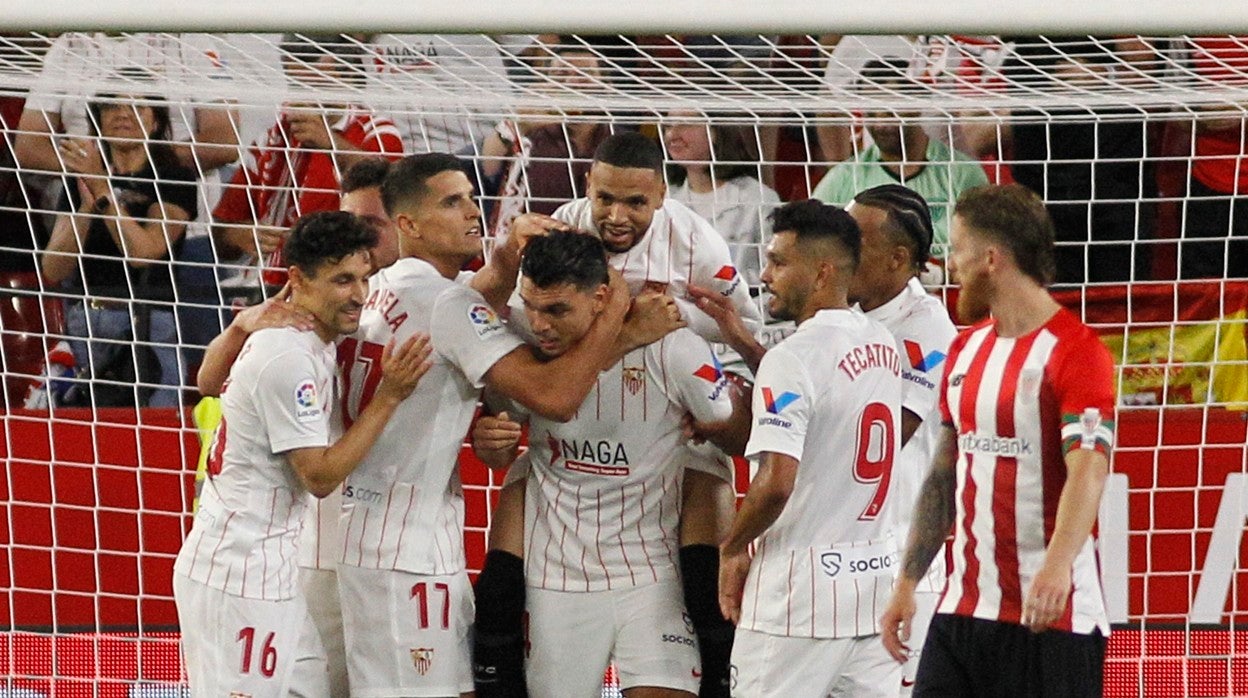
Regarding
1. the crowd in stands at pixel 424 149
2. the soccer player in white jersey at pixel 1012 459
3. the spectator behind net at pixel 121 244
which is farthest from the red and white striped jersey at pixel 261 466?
the spectator behind net at pixel 121 244

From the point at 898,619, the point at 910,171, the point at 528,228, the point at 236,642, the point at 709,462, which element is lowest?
the point at 236,642

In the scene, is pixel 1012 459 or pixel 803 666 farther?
pixel 803 666

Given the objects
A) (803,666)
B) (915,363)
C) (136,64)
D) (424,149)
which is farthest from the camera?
(424,149)

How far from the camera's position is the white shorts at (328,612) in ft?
16.3

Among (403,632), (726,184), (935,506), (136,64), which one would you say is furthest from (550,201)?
(935,506)

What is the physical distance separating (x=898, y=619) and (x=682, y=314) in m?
1.03

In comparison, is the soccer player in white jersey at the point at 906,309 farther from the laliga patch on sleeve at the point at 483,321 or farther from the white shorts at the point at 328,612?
the white shorts at the point at 328,612

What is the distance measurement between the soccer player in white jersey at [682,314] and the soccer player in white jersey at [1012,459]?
26.4 inches

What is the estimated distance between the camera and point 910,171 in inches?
268

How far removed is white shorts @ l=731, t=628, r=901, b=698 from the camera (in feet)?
15.0

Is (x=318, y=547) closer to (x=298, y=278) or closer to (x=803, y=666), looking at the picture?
(x=298, y=278)

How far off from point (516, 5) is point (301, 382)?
4.38ft

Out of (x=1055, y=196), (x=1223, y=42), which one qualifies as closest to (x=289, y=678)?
(x=1223, y=42)

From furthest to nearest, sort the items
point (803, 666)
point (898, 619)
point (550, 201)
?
1. point (550, 201)
2. point (803, 666)
3. point (898, 619)
